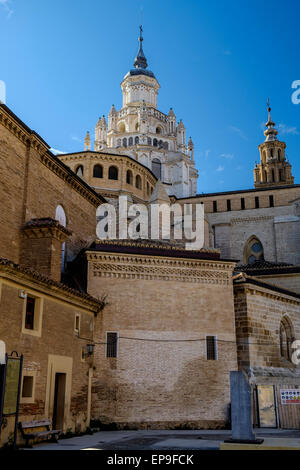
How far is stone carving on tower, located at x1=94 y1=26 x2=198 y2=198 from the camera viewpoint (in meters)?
58.0

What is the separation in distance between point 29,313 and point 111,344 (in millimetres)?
5312

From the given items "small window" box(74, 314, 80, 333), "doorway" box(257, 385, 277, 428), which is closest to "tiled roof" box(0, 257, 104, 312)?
"small window" box(74, 314, 80, 333)

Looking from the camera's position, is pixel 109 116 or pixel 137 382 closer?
pixel 137 382

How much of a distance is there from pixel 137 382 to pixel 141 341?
156cm

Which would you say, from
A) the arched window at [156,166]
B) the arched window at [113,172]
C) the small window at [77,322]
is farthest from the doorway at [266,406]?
the arched window at [156,166]

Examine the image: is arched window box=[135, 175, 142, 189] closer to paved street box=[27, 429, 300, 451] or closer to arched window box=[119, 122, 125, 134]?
arched window box=[119, 122, 125, 134]

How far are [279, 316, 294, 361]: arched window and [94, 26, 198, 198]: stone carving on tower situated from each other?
34.0 metres

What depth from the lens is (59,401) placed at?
15648 millimetres

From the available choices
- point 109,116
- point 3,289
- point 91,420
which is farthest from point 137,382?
point 109,116

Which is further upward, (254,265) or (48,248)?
(254,265)

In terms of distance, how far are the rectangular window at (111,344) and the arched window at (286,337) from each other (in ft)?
29.2

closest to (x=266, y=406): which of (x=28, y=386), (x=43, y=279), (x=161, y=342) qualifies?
(x=161, y=342)

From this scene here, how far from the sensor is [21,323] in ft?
44.4

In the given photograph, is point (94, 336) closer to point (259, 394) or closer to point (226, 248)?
point (259, 394)
